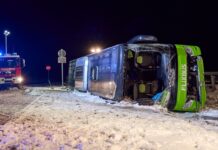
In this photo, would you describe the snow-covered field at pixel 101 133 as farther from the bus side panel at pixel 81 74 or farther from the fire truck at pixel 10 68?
the fire truck at pixel 10 68

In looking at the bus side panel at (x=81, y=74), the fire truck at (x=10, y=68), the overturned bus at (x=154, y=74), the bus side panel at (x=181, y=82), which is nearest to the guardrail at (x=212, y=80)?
the overturned bus at (x=154, y=74)

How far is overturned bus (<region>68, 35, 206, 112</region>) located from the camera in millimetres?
13625

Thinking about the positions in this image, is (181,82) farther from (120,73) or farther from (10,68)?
(10,68)

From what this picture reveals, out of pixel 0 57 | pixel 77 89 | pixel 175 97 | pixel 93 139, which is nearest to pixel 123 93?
pixel 175 97

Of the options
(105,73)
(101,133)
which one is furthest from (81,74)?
(101,133)

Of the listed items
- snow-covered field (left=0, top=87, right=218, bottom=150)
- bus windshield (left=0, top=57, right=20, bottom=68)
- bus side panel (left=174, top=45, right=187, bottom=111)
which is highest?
bus windshield (left=0, top=57, right=20, bottom=68)

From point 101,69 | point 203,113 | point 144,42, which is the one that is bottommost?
point 203,113

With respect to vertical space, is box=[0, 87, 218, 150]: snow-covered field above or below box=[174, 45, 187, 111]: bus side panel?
below

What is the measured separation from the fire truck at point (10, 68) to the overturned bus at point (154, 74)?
13260 millimetres

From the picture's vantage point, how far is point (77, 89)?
2594cm

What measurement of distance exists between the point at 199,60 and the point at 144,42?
2562 mm

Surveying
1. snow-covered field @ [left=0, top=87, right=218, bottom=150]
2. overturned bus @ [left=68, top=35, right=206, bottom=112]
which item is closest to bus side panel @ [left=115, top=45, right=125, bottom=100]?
overturned bus @ [left=68, top=35, right=206, bottom=112]

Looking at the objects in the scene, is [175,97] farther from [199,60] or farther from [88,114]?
[88,114]

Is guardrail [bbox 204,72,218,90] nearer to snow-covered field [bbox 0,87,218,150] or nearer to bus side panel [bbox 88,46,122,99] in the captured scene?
bus side panel [bbox 88,46,122,99]
